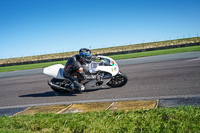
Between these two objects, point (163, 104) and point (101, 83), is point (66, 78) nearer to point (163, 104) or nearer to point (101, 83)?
point (101, 83)

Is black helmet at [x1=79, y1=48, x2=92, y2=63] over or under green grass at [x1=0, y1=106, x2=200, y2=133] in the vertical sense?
over

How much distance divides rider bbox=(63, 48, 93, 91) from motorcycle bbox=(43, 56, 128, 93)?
0.14 meters

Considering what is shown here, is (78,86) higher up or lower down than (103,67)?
lower down

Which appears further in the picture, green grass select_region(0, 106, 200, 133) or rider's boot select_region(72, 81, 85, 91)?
rider's boot select_region(72, 81, 85, 91)

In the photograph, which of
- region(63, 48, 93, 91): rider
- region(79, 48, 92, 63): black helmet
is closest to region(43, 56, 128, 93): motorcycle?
region(63, 48, 93, 91): rider

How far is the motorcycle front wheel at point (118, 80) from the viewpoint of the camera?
25.5 feet

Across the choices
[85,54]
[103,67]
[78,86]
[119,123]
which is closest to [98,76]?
[103,67]

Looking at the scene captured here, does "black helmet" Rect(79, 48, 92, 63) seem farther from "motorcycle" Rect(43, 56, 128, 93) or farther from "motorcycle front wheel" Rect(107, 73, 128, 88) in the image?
"motorcycle front wheel" Rect(107, 73, 128, 88)

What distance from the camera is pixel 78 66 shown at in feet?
24.3

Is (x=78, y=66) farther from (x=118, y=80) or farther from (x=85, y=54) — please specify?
(x=118, y=80)

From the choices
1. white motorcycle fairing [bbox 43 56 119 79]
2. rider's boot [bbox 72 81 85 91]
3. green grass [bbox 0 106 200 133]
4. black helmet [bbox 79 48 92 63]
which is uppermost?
black helmet [bbox 79 48 92 63]

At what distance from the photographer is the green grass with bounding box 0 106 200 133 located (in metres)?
3.29

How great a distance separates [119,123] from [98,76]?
155 inches

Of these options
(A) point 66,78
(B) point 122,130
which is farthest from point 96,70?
(B) point 122,130
